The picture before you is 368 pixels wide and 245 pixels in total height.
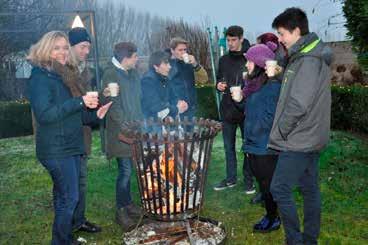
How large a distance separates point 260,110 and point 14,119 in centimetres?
937

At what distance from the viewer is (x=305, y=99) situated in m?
2.95

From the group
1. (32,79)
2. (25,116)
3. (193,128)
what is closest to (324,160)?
(193,128)

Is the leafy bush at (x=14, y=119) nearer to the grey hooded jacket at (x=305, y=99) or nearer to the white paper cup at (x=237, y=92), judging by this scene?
the white paper cup at (x=237, y=92)

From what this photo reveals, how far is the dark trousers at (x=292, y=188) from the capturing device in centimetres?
313

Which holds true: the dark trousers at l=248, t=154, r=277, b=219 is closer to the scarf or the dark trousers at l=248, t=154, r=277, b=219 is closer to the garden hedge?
the scarf

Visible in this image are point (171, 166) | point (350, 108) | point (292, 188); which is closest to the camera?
point (292, 188)

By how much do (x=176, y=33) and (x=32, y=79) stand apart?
2039 cm

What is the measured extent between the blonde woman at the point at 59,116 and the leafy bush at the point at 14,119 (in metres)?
8.80

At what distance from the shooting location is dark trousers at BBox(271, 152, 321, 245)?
10.3 ft

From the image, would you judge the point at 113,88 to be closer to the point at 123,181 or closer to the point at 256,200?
the point at 123,181

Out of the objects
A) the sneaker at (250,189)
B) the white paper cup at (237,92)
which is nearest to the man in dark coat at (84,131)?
the white paper cup at (237,92)

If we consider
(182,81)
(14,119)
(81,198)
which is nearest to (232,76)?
(182,81)

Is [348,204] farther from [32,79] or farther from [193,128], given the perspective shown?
[32,79]

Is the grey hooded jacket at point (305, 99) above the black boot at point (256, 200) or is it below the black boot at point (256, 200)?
above
